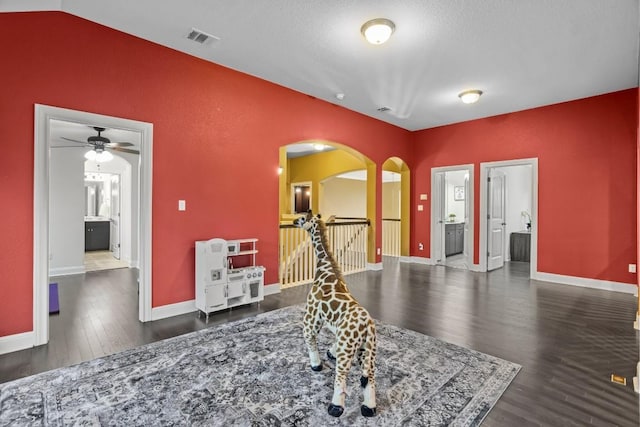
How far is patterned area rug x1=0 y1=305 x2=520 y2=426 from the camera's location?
1.85m

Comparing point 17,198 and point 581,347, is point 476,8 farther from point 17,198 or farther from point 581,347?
point 17,198

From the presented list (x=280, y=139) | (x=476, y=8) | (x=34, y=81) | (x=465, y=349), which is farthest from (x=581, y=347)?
(x=34, y=81)

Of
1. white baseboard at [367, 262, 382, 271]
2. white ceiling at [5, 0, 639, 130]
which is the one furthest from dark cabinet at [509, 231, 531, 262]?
white baseboard at [367, 262, 382, 271]

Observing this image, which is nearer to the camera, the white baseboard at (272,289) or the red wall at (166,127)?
the red wall at (166,127)

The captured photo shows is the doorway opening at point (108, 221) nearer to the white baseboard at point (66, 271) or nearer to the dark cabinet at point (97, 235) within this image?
the dark cabinet at point (97, 235)

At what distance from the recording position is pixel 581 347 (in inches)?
112

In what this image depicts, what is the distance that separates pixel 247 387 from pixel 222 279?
1.70 meters

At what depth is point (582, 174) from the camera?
5137 millimetres

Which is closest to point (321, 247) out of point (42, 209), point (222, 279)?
point (222, 279)

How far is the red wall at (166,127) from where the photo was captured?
273cm

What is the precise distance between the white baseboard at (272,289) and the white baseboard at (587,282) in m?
4.55

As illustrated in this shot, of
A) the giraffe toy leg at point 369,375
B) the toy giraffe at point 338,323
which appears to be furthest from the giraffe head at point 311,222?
the giraffe toy leg at point 369,375

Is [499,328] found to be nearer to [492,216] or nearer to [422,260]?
[492,216]

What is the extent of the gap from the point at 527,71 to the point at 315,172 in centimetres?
661
